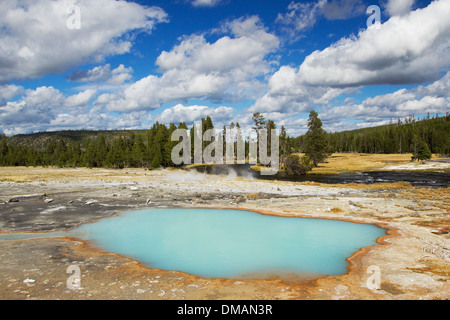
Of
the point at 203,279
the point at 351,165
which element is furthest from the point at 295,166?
the point at 203,279

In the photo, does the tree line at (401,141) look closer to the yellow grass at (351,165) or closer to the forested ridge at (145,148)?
the forested ridge at (145,148)

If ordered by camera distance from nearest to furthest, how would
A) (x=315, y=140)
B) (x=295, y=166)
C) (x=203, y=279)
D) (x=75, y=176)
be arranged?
(x=203, y=279), (x=75, y=176), (x=295, y=166), (x=315, y=140)

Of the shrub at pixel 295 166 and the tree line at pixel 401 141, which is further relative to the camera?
the tree line at pixel 401 141

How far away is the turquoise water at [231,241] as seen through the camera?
1140 centimetres

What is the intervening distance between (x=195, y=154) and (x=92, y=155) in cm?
3206

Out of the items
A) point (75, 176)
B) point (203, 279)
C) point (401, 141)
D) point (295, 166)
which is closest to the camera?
point (203, 279)

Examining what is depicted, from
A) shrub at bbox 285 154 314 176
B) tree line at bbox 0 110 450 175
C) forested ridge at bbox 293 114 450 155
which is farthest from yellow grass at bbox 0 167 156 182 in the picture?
forested ridge at bbox 293 114 450 155

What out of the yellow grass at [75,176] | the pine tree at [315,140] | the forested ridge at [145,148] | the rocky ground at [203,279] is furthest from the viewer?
the forested ridge at [145,148]

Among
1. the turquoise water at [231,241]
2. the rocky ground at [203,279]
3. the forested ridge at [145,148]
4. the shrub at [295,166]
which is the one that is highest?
the forested ridge at [145,148]

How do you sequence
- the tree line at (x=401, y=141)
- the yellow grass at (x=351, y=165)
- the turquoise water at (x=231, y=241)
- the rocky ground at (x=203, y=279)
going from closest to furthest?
the rocky ground at (x=203, y=279)
the turquoise water at (x=231, y=241)
the yellow grass at (x=351, y=165)
the tree line at (x=401, y=141)

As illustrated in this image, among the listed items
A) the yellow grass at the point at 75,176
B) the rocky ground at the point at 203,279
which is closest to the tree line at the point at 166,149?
the yellow grass at the point at 75,176

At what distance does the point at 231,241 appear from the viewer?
15188mm

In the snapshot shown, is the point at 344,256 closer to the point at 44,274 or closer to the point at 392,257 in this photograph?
the point at 392,257

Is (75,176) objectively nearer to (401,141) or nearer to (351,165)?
(351,165)
